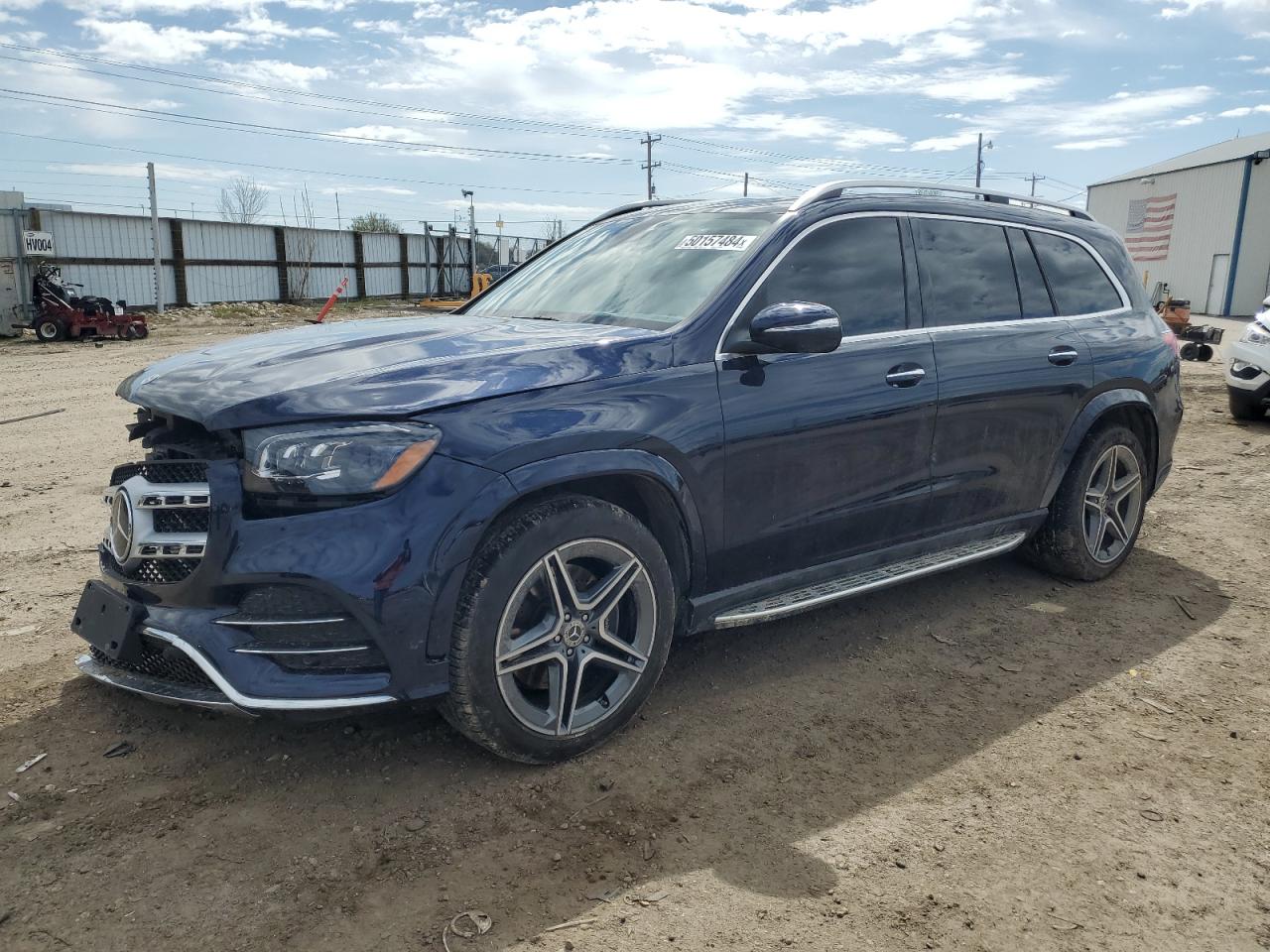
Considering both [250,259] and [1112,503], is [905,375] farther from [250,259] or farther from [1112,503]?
[250,259]

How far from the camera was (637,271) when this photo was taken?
3.93 meters

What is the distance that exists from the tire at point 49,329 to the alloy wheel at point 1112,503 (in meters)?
20.3

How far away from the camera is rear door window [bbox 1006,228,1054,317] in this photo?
182 inches

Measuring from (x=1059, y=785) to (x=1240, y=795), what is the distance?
0.55 m

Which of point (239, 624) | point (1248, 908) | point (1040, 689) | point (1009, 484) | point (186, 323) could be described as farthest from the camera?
point (186, 323)

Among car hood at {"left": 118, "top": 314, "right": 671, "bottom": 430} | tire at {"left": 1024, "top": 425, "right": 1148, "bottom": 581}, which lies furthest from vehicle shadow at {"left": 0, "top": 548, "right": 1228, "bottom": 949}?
car hood at {"left": 118, "top": 314, "right": 671, "bottom": 430}

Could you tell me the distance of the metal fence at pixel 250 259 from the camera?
24689mm

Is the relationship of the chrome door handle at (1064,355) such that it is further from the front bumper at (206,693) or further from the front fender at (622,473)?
the front bumper at (206,693)

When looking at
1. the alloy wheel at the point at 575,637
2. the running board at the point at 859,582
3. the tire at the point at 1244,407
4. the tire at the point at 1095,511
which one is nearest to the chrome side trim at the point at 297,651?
the alloy wheel at the point at 575,637

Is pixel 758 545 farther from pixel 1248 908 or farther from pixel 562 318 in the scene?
pixel 1248 908

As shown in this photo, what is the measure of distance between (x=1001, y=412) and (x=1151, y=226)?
37.4 metres

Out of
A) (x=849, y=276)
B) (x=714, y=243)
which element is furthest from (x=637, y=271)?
(x=849, y=276)

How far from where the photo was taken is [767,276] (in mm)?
3611

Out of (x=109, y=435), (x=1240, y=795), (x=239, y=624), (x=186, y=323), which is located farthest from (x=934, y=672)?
(x=186, y=323)
